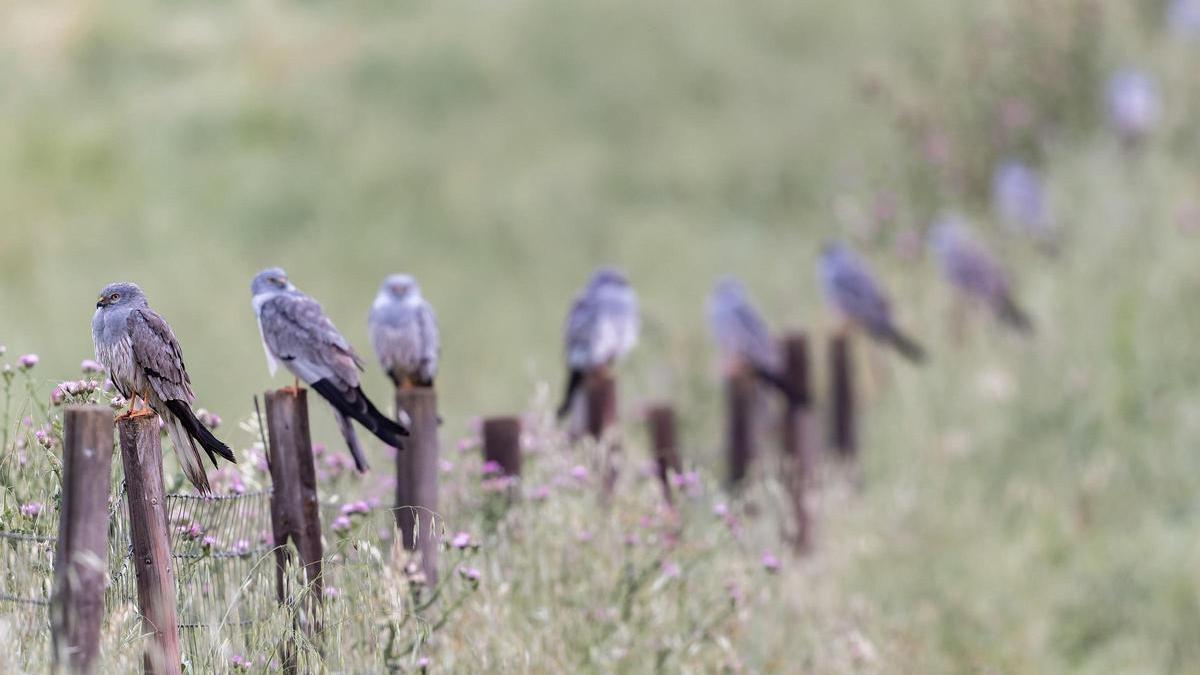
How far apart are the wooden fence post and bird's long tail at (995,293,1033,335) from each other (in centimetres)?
658

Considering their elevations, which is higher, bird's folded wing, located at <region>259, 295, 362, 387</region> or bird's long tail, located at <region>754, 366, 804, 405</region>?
bird's long tail, located at <region>754, 366, 804, 405</region>

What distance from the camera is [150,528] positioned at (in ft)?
10.7

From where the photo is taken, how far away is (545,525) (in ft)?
15.7

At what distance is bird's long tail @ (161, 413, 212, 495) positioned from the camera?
3.32 m

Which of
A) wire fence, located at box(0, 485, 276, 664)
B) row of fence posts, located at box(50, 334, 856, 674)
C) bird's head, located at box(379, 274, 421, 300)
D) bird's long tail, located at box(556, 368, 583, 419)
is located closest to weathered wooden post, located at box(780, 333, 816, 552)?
bird's long tail, located at box(556, 368, 583, 419)

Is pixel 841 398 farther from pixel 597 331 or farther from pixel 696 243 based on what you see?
pixel 696 243

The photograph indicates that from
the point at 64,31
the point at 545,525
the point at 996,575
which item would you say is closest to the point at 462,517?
the point at 545,525

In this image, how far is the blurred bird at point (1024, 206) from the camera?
11.0 meters

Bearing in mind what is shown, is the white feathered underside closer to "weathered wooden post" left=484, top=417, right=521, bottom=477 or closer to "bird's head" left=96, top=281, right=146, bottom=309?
"bird's head" left=96, top=281, right=146, bottom=309

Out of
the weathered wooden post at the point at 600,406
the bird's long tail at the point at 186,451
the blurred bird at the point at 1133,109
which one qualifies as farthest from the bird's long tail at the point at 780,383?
the blurred bird at the point at 1133,109

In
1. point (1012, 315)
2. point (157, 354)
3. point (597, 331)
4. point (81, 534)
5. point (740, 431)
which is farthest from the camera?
point (1012, 315)

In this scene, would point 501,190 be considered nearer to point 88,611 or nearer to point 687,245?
point 687,245

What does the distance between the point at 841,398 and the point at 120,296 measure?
575 centimetres

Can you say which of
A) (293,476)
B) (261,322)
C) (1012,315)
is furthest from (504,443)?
(1012,315)
